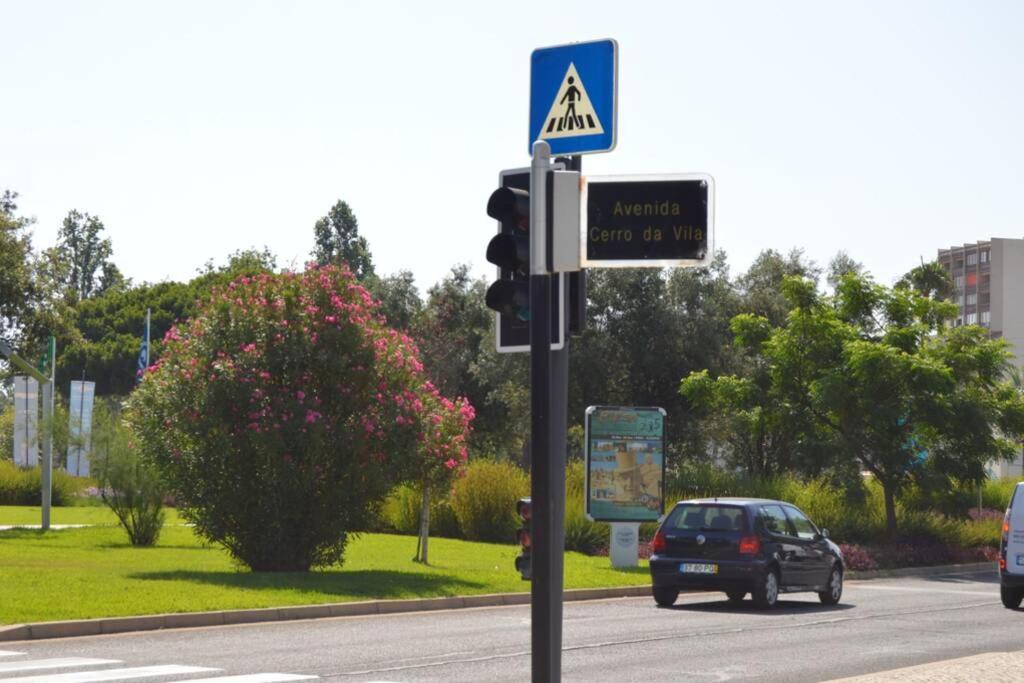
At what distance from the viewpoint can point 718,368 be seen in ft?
171

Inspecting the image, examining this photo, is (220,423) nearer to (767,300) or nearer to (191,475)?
(191,475)

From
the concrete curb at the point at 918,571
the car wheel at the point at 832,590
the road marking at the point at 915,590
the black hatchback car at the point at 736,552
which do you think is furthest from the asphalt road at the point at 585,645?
the concrete curb at the point at 918,571

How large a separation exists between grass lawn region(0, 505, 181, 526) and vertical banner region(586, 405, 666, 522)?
15.5 metres

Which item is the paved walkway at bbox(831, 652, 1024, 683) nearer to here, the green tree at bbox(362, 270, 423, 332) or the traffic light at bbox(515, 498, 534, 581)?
the traffic light at bbox(515, 498, 534, 581)

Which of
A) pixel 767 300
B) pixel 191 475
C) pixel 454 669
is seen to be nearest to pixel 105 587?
pixel 191 475

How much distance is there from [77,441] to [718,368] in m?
24.9

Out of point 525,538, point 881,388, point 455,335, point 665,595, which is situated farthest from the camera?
point 455,335

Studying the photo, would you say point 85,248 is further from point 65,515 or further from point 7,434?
point 65,515

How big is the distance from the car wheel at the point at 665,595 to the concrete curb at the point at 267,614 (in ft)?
4.40

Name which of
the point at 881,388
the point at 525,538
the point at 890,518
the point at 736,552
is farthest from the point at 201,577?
the point at 890,518

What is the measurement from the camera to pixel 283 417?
2277cm

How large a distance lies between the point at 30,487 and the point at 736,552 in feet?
114

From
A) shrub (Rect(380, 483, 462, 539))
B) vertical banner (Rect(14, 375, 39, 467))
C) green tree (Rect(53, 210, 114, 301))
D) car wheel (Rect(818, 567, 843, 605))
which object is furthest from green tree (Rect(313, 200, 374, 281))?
car wheel (Rect(818, 567, 843, 605))

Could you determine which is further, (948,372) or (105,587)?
(948,372)
